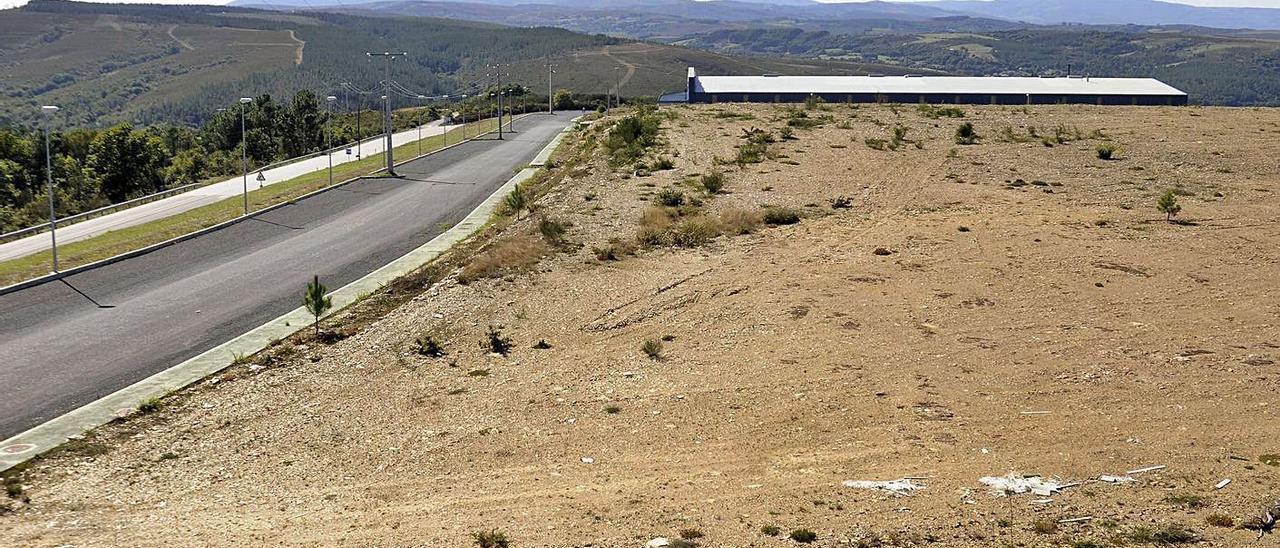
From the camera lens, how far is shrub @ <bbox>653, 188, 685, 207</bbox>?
95.7 ft

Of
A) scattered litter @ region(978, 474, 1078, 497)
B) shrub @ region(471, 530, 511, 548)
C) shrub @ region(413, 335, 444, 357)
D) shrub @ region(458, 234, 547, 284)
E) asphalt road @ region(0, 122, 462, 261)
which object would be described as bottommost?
asphalt road @ region(0, 122, 462, 261)

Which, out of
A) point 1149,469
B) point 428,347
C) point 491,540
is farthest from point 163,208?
point 1149,469

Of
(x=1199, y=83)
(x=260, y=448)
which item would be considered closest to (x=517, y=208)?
(x=260, y=448)

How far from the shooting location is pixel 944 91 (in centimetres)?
8012

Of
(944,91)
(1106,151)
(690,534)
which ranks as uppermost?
(944,91)

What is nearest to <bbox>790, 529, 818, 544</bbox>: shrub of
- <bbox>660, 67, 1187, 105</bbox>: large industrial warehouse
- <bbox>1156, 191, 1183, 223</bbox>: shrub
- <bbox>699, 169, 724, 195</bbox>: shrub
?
<bbox>1156, 191, 1183, 223</bbox>: shrub

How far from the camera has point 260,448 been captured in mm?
13203

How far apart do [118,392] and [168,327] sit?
14.1 ft

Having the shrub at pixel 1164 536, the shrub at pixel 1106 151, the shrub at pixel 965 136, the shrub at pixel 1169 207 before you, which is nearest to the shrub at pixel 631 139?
the shrub at pixel 965 136

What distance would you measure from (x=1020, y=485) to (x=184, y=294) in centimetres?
1841

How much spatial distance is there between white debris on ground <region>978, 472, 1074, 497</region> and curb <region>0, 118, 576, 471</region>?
37.9 feet

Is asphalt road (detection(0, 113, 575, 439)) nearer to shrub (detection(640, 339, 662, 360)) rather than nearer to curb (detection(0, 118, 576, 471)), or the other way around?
curb (detection(0, 118, 576, 471))

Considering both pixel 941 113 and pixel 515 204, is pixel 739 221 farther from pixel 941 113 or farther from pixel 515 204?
pixel 941 113

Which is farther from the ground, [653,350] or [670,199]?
[670,199]
